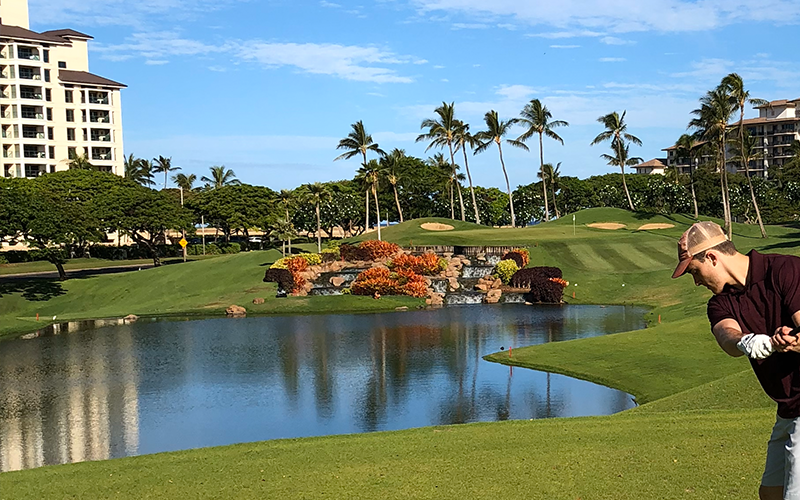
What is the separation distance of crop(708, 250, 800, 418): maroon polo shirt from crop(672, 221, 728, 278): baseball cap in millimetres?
315

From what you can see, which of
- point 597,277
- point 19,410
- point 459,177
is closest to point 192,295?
point 597,277

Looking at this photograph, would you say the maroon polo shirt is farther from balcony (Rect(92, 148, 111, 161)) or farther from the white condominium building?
balcony (Rect(92, 148, 111, 161))

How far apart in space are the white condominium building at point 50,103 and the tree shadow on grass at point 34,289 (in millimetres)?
65378

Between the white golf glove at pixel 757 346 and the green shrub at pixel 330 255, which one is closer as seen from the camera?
the white golf glove at pixel 757 346

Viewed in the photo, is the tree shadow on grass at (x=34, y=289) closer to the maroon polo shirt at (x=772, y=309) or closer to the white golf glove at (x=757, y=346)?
the maroon polo shirt at (x=772, y=309)

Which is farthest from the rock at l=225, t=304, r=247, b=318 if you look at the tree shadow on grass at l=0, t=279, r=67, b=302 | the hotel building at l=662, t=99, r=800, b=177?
the hotel building at l=662, t=99, r=800, b=177

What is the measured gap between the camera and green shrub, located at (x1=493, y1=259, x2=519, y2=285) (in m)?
67.4

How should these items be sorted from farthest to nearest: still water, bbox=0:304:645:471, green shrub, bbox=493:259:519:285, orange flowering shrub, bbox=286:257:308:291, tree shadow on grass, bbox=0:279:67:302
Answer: tree shadow on grass, bbox=0:279:67:302, green shrub, bbox=493:259:519:285, orange flowering shrub, bbox=286:257:308:291, still water, bbox=0:304:645:471

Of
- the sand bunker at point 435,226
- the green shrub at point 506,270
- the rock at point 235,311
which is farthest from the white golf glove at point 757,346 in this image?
the sand bunker at point 435,226

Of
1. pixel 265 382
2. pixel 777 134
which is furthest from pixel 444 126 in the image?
pixel 777 134

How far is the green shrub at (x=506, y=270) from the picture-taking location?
6738cm

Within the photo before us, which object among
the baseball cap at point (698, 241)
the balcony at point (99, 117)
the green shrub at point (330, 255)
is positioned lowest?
the green shrub at point (330, 255)

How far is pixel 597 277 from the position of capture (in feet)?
220

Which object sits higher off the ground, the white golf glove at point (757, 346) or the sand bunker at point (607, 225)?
the sand bunker at point (607, 225)
